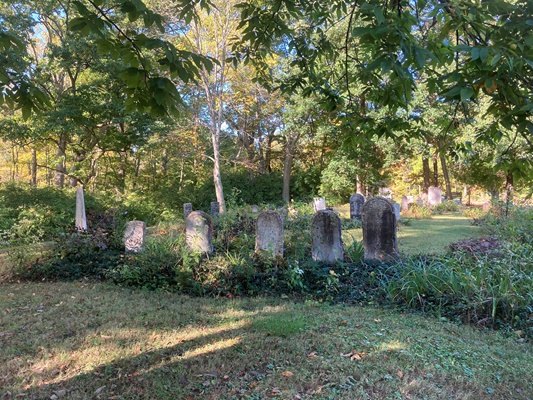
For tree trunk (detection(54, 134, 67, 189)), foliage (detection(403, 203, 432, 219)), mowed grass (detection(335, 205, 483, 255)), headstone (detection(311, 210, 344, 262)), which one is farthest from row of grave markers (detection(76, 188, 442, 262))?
tree trunk (detection(54, 134, 67, 189))

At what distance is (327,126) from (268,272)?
60.4 ft

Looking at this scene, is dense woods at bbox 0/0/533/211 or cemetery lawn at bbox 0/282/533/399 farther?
cemetery lawn at bbox 0/282/533/399

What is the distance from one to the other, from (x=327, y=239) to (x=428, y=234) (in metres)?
5.29

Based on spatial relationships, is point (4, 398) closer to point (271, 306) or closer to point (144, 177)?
point (271, 306)

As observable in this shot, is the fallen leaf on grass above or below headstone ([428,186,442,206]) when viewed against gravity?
below

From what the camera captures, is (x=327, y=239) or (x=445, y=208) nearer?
(x=327, y=239)

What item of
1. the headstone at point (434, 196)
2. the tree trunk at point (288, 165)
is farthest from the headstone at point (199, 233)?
the tree trunk at point (288, 165)

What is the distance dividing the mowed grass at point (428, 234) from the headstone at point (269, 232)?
1.91 meters

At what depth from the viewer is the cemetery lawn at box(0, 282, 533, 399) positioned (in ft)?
9.60

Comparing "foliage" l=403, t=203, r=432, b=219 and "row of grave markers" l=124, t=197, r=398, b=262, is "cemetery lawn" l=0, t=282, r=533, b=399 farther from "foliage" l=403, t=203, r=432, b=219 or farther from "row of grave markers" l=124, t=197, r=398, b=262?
"foliage" l=403, t=203, r=432, b=219

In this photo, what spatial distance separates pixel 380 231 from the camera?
7074mm

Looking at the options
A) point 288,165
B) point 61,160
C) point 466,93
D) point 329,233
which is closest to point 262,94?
point 288,165

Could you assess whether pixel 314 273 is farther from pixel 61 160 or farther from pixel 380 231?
pixel 61 160

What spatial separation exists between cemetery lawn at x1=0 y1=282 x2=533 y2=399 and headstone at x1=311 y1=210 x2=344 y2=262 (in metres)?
1.93
